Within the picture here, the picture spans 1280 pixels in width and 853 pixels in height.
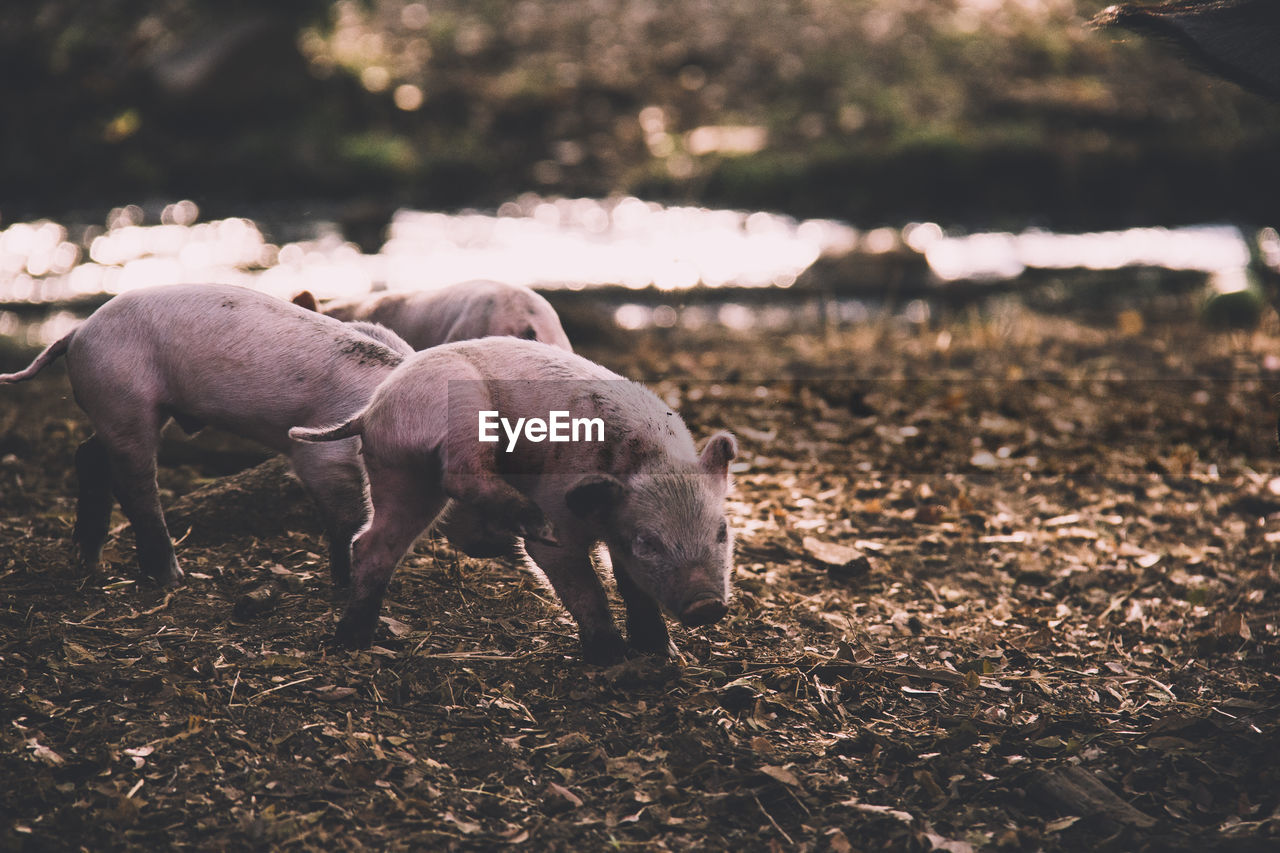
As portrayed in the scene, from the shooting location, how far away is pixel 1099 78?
17828mm

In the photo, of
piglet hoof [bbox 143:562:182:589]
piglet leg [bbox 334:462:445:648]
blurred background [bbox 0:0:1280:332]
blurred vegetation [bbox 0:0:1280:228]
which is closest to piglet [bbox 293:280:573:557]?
piglet leg [bbox 334:462:445:648]

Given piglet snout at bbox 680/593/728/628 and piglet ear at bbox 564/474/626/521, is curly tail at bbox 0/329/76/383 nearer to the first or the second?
piglet ear at bbox 564/474/626/521

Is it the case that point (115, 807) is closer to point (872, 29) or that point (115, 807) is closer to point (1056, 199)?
point (1056, 199)

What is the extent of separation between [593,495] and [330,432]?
0.81 meters

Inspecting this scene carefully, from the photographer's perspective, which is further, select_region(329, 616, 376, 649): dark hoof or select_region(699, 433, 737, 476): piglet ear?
select_region(329, 616, 376, 649): dark hoof

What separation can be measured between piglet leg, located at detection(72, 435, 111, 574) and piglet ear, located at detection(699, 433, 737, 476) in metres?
2.16

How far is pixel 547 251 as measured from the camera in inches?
502

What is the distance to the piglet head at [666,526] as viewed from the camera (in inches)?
131

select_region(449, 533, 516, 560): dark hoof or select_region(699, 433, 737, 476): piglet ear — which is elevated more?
select_region(699, 433, 737, 476): piglet ear

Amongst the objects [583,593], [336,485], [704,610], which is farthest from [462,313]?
[704,610]

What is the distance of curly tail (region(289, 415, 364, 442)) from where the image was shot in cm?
354

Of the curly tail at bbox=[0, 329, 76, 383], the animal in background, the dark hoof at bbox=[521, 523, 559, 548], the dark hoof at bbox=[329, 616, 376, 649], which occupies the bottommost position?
the dark hoof at bbox=[329, 616, 376, 649]

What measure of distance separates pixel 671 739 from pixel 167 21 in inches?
600

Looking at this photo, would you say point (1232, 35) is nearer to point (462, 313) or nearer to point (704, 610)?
point (704, 610)
